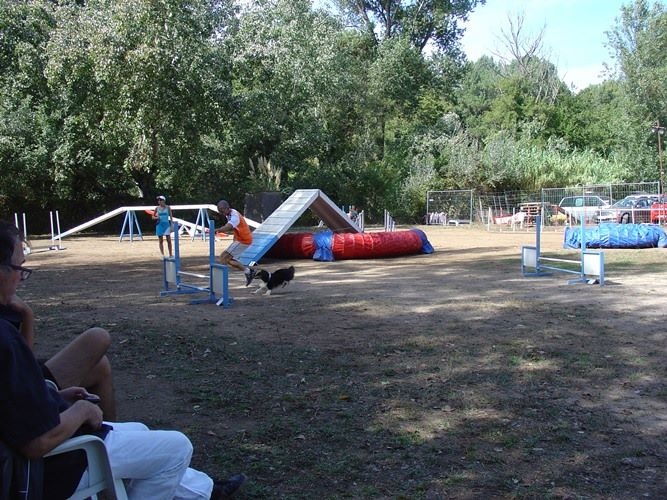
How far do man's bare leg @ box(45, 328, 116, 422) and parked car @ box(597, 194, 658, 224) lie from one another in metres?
29.6

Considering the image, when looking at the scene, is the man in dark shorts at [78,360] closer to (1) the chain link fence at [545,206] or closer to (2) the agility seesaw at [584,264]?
(2) the agility seesaw at [584,264]

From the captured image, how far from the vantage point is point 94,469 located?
8.00 feet

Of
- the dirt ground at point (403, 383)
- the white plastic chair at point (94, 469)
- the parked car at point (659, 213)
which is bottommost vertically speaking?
the dirt ground at point (403, 383)

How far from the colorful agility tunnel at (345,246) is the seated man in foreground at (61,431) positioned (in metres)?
12.9

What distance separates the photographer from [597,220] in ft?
103

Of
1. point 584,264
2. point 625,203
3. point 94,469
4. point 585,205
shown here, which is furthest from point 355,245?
point 585,205

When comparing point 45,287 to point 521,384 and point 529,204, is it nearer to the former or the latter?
point 521,384

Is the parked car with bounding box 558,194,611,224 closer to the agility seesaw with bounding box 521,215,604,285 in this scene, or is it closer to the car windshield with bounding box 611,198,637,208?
the car windshield with bounding box 611,198,637,208

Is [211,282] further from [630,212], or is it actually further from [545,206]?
[545,206]

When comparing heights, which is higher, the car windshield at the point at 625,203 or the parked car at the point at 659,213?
the car windshield at the point at 625,203

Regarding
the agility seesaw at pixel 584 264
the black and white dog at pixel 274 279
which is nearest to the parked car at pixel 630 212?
the agility seesaw at pixel 584 264

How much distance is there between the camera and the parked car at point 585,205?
32000mm

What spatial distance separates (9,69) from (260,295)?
2144 centimetres

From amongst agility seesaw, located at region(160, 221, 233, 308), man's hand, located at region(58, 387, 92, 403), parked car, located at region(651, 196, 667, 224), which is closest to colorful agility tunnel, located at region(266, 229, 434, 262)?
agility seesaw, located at region(160, 221, 233, 308)
